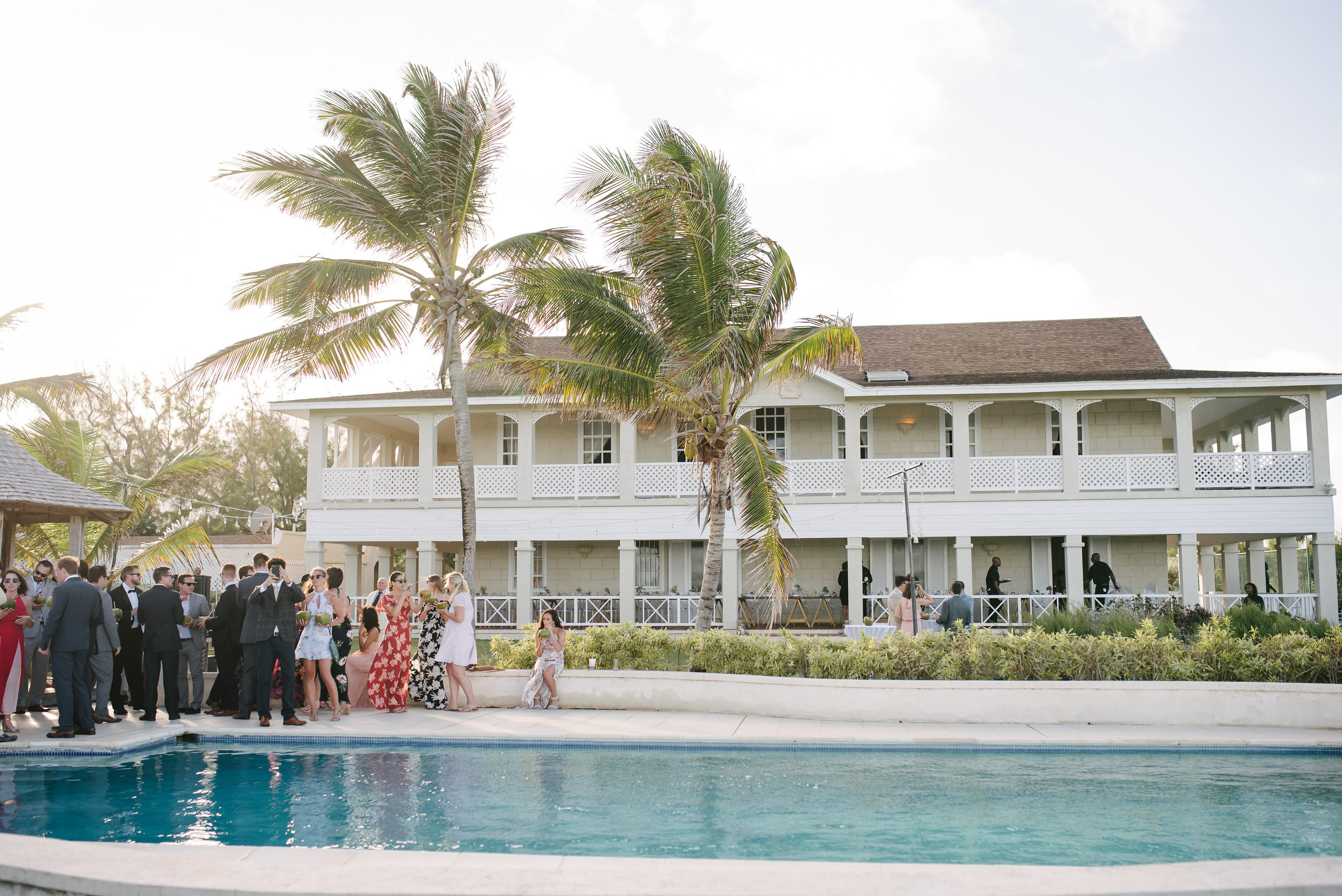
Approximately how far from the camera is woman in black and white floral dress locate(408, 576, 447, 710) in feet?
38.9

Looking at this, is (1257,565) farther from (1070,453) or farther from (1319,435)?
(1070,453)

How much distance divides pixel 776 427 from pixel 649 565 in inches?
183

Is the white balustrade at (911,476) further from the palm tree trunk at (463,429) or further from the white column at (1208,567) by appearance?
the palm tree trunk at (463,429)

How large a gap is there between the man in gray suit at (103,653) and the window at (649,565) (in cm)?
1503

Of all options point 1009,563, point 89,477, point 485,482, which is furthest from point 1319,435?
point 89,477

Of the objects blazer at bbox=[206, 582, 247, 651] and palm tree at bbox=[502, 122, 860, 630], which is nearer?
blazer at bbox=[206, 582, 247, 651]

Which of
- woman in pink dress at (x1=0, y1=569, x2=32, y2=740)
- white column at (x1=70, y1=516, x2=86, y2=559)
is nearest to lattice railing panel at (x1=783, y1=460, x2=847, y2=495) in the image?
white column at (x1=70, y1=516, x2=86, y2=559)

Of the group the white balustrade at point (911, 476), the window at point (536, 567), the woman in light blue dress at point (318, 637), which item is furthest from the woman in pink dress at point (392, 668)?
the window at point (536, 567)

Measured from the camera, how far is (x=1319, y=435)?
69.3 ft

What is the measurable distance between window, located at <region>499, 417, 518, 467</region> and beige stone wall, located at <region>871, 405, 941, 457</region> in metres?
8.93

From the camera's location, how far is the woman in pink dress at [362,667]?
1188 centimetres


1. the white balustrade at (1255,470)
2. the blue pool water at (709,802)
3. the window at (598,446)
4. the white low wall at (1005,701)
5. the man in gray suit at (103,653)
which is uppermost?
the window at (598,446)

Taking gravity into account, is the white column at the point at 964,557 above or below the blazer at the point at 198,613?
above

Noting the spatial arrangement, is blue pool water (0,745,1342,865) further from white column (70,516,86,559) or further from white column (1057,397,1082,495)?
white column (1057,397,1082,495)
